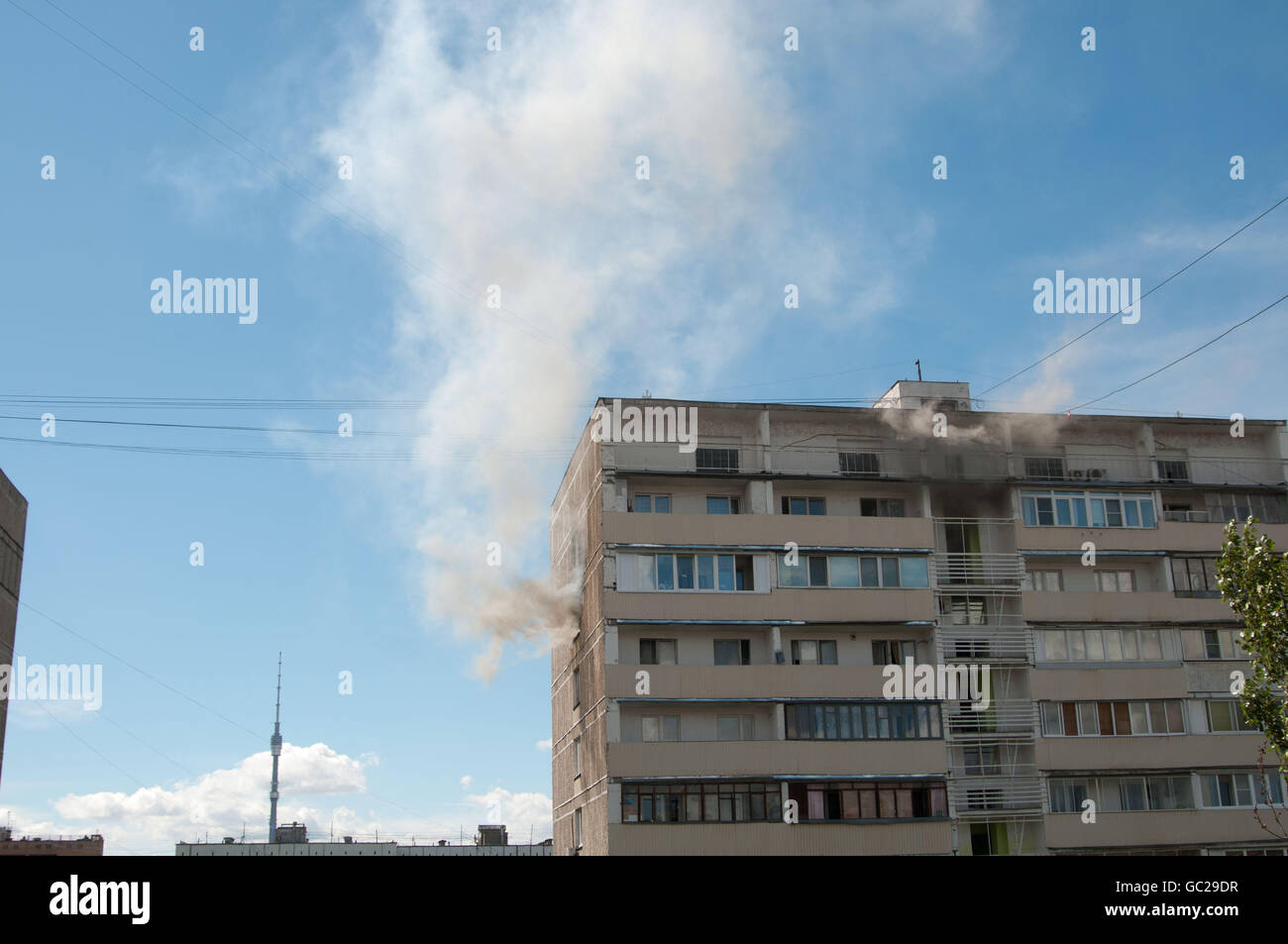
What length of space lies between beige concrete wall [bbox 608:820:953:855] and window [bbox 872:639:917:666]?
293 inches

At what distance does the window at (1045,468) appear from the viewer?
62969 mm

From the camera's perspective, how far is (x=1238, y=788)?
59219 mm

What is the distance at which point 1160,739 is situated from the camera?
194 feet

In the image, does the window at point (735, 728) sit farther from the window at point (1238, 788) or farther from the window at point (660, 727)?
the window at point (1238, 788)

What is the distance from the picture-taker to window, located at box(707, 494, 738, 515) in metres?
60.0

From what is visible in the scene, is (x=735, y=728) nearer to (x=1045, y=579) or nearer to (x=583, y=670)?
(x=583, y=670)

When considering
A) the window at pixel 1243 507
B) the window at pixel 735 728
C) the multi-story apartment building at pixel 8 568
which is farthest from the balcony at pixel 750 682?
the multi-story apartment building at pixel 8 568

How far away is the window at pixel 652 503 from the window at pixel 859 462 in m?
8.82

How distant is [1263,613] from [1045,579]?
22.9 metres

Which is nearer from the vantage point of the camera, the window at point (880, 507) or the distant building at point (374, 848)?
the window at point (880, 507)

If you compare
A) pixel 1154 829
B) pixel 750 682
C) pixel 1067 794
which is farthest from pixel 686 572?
pixel 1154 829

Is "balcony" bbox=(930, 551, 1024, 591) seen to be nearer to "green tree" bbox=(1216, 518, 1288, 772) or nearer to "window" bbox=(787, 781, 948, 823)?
"window" bbox=(787, 781, 948, 823)
